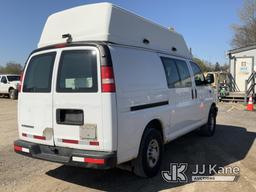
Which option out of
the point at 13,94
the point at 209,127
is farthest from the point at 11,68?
the point at 209,127

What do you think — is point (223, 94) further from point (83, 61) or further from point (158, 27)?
point (83, 61)

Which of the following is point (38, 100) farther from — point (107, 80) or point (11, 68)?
point (11, 68)

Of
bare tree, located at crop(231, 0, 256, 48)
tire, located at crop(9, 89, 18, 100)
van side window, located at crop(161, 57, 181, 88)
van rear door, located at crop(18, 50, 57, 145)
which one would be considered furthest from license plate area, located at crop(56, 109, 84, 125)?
bare tree, located at crop(231, 0, 256, 48)

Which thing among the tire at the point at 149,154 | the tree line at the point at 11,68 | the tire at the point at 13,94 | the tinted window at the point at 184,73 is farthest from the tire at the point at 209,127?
the tree line at the point at 11,68

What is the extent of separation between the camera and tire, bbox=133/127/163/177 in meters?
4.39

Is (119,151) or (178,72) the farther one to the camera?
(178,72)

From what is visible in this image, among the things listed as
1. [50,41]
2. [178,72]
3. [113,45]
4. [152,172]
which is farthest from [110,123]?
[178,72]

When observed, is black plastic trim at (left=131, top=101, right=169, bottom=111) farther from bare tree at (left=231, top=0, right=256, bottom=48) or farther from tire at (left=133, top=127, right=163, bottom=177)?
bare tree at (left=231, top=0, right=256, bottom=48)

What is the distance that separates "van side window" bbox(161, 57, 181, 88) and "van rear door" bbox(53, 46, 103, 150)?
1874 mm

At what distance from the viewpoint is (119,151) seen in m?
3.80

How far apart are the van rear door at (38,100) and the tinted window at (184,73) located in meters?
2.81

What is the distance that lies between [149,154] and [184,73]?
88.3 inches

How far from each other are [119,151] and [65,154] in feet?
2.61

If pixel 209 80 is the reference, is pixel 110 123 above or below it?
below
